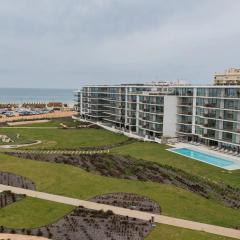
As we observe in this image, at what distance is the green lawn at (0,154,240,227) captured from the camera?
39.9 metres

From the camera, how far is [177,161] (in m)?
67.3

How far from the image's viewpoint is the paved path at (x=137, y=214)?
35562 millimetres

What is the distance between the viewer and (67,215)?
129 ft

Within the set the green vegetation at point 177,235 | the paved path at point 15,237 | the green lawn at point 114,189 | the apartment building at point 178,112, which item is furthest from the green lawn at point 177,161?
the paved path at point 15,237

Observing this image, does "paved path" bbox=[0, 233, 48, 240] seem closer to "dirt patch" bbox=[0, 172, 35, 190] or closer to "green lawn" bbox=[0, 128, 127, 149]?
"dirt patch" bbox=[0, 172, 35, 190]

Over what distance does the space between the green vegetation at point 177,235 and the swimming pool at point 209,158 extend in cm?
2957

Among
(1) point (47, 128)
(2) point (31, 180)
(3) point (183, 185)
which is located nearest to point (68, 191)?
(2) point (31, 180)

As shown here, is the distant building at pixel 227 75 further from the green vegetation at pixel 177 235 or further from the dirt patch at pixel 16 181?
the green vegetation at pixel 177 235

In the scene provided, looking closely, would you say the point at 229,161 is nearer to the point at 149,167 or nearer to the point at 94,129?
the point at 149,167

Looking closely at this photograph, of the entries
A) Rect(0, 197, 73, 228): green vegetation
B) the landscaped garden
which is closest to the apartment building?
the landscaped garden

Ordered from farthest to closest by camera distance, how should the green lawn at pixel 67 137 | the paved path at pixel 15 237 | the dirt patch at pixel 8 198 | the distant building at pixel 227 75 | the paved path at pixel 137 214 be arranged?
the distant building at pixel 227 75 < the green lawn at pixel 67 137 < the dirt patch at pixel 8 198 < the paved path at pixel 137 214 < the paved path at pixel 15 237

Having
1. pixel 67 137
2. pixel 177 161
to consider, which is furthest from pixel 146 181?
pixel 67 137

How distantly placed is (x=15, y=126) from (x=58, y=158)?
177ft

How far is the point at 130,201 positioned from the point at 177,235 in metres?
10.5
